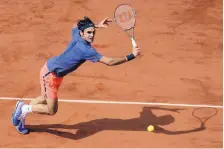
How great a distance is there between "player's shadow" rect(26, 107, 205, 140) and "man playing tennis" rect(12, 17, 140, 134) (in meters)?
0.53

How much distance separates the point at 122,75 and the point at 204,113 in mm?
2150

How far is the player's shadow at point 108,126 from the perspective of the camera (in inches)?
350

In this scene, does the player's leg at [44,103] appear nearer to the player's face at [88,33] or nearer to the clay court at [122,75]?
the clay court at [122,75]

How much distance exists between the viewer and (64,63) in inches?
316

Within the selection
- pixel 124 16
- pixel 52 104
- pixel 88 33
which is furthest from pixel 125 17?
pixel 52 104

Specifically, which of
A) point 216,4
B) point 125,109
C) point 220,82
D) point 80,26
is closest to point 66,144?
point 125,109

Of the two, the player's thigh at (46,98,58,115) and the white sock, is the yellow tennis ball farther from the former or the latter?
the white sock

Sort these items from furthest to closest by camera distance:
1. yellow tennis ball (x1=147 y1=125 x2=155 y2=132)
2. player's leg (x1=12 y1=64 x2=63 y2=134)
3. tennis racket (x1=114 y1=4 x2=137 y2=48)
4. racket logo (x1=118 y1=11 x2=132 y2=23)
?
yellow tennis ball (x1=147 y1=125 x2=155 y2=132)
racket logo (x1=118 y1=11 x2=132 y2=23)
tennis racket (x1=114 y1=4 x2=137 y2=48)
player's leg (x1=12 y1=64 x2=63 y2=134)

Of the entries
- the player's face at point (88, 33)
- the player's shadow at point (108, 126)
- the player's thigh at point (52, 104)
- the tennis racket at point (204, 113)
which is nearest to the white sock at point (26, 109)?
the player's thigh at point (52, 104)

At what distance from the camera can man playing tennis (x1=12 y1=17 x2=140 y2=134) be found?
7.77 m

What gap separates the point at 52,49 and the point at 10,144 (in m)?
3.62

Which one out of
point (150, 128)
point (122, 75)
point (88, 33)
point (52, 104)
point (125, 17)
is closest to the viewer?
point (88, 33)

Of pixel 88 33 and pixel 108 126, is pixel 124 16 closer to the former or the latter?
pixel 88 33

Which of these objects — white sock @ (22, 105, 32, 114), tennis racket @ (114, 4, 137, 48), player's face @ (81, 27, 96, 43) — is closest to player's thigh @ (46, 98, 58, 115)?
white sock @ (22, 105, 32, 114)
